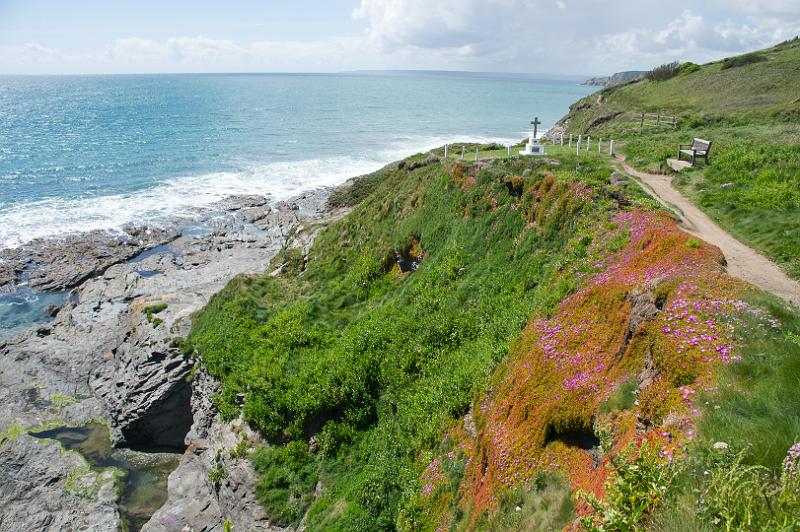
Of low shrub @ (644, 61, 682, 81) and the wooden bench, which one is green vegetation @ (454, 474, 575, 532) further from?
low shrub @ (644, 61, 682, 81)

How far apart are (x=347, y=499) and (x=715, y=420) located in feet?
35.1

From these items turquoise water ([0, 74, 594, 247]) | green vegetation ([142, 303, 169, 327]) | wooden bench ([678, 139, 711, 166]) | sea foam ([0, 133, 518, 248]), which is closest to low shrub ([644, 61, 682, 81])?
turquoise water ([0, 74, 594, 247])

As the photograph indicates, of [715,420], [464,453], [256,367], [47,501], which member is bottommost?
[47,501]

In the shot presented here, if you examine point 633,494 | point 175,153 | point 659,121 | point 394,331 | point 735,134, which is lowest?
point 394,331

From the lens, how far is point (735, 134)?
32.6 metres

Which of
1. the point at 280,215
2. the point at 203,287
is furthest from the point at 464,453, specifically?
the point at 280,215

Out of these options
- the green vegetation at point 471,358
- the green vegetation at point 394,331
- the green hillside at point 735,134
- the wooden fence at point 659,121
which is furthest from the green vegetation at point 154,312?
the wooden fence at point 659,121

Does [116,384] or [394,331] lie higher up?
[394,331]

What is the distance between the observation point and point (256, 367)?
66.5 feet

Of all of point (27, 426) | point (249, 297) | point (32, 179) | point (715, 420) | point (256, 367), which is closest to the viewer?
point (715, 420)

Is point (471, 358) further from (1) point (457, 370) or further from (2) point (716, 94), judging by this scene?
(2) point (716, 94)

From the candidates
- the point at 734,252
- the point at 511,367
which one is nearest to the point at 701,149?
the point at 734,252

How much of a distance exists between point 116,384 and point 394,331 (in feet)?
47.3

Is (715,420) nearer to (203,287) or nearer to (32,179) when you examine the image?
(203,287)
